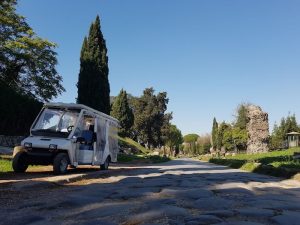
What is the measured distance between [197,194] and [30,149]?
661 centimetres


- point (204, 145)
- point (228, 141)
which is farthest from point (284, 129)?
point (204, 145)

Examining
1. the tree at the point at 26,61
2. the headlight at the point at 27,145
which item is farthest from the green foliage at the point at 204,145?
the headlight at the point at 27,145

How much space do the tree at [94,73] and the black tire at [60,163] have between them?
868 inches

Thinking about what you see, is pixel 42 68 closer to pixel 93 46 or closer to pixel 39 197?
pixel 93 46

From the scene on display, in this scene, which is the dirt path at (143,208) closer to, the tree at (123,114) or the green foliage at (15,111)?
the green foliage at (15,111)

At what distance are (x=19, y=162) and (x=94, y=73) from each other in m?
23.0

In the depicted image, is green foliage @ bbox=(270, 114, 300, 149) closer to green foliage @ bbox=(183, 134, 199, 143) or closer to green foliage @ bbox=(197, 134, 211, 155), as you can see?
green foliage @ bbox=(197, 134, 211, 155)

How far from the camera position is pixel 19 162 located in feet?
41.1

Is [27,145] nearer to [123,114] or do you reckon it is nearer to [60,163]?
[60,163]

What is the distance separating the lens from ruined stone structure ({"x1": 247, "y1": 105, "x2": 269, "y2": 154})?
4581 cm

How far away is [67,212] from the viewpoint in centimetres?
580

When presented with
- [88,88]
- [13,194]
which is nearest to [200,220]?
[13,194]

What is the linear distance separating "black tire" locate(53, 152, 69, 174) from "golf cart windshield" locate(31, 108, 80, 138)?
0.96m

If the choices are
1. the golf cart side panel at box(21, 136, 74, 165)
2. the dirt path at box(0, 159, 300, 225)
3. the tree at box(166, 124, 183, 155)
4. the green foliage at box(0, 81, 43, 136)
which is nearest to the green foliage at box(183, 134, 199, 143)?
the tree at box(166, 124, 183, 155)
